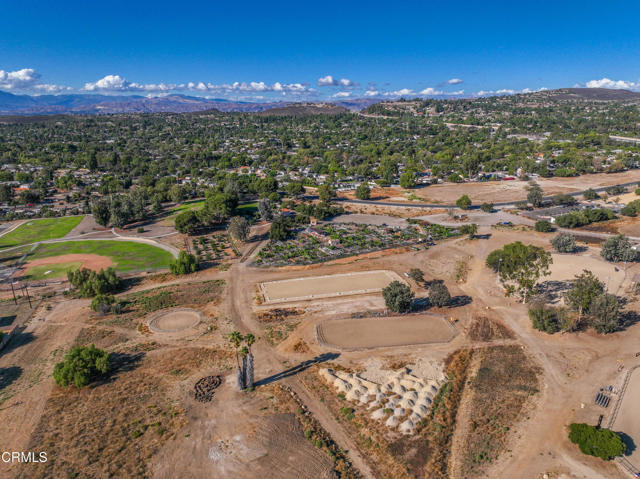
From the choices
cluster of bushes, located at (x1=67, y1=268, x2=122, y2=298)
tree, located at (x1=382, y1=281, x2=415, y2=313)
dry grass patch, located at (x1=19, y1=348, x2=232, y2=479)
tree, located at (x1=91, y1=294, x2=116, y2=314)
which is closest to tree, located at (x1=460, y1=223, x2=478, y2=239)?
tree, located at (x1=382, y1=281, x2=415, y2=313)

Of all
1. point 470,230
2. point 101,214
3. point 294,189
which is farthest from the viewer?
point 294,189

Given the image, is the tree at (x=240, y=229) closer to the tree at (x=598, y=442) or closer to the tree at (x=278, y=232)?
the tree at (x=278, y=232)

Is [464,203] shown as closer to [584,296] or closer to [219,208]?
[584,296]

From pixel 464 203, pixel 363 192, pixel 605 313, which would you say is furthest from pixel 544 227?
pixel 363 192

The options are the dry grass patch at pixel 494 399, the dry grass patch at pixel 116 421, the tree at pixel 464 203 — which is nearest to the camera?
the dry grass patch at pixel 116 421

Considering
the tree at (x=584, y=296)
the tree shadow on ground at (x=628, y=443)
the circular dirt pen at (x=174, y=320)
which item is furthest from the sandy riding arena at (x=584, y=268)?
the circular dirt pen at (x=174, y=320)

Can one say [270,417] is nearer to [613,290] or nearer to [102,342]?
[102,342]
